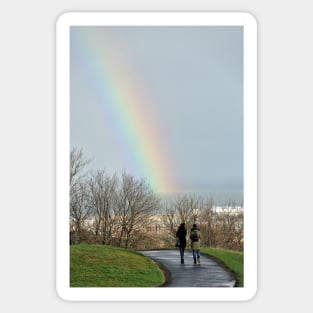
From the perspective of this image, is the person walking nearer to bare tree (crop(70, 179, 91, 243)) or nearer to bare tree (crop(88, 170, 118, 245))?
bare tree (crop(88, 170, 118, 245))

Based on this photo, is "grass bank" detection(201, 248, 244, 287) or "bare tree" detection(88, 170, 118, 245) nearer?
"grass bank" detection(201, 248, 244, 287)

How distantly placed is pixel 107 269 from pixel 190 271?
973mm

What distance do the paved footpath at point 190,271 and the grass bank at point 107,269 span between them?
13cm

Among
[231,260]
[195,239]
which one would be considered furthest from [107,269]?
[231,260]

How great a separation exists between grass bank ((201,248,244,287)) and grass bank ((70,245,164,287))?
0.67 m

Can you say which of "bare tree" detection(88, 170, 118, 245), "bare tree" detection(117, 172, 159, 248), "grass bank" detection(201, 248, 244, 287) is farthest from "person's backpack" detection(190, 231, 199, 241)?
"bare tree" detection(88, 170, 118, 245)

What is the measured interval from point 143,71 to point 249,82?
1.25 m

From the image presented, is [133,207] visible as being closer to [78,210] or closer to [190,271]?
[78,210]

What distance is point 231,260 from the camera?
26.1 feet

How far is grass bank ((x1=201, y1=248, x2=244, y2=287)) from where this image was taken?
784 cm

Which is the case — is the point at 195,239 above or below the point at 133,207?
below
